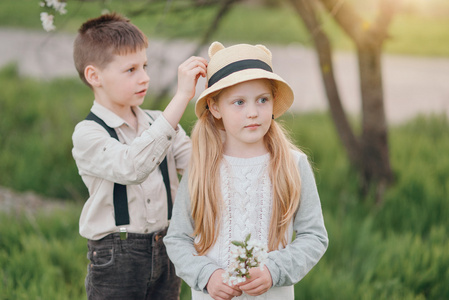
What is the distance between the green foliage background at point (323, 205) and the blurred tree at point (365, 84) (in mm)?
142

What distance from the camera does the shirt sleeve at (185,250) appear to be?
1.83 m

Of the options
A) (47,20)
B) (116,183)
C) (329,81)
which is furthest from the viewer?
(329,81)

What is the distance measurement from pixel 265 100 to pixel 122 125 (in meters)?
0.59

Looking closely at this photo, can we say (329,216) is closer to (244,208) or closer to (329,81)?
(329,81)

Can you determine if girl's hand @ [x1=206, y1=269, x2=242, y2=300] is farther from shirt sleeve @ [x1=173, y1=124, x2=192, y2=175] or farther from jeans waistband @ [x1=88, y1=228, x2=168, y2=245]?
shirt sleeve @ [x1=173, y1=124, x2=192, y2=175]

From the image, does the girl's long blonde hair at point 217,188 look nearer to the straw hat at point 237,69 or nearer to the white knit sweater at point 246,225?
the white knit sweater at point 246,225

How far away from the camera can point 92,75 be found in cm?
207

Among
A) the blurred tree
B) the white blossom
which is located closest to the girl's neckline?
the white blossom

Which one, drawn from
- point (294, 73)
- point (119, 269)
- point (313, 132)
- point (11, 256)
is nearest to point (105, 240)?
point (119, 269)

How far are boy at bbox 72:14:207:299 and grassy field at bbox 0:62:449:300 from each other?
72 cm

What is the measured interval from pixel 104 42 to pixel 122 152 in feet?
1.48

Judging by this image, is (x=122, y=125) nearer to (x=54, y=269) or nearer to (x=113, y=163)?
(x=113, y=163)

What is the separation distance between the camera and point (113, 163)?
190 cm

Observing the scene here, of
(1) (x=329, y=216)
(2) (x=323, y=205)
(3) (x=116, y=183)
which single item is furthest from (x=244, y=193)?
(2) (x=323, y=205)
